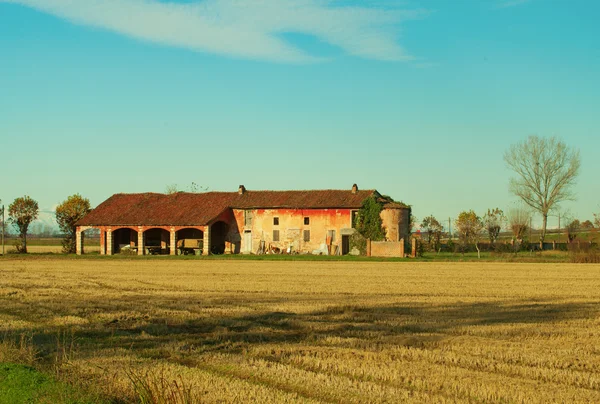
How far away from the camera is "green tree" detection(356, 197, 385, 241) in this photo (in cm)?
5047

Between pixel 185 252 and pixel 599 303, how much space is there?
4046 cm

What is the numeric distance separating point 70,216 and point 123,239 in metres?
6.02

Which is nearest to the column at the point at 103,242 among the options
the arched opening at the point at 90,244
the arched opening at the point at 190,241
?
the arched opening at the point at 90,244

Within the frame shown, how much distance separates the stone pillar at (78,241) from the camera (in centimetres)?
5562

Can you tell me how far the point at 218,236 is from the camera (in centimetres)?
5581

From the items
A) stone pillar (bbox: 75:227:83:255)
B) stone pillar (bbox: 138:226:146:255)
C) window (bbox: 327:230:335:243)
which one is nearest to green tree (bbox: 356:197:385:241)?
window (bbox: 327:230:335:243)

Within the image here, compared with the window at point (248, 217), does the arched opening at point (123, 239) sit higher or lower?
lower

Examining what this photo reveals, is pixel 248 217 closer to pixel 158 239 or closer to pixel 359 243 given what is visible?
pixel 158 239

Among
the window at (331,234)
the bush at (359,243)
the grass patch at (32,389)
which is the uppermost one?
the window at (331,234)

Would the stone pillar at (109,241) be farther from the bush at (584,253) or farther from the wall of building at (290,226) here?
the bush at (584,253)

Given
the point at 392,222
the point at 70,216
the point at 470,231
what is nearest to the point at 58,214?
the point at 70,216

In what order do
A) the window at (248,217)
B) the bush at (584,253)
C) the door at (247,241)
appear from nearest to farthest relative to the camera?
the bush at (584,253), the door at (247,241), the window at (248,217)

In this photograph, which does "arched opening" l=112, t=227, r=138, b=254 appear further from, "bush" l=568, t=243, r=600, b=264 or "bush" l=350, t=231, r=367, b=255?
"bush" l=568, t=243, r=600, b=264

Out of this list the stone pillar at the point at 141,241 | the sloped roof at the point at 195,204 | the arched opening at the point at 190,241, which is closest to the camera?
the sloped roof at the point at 195,204
